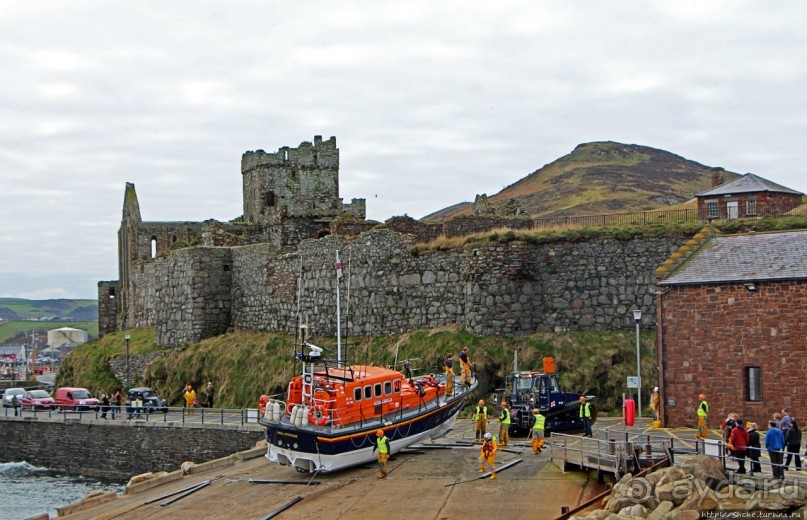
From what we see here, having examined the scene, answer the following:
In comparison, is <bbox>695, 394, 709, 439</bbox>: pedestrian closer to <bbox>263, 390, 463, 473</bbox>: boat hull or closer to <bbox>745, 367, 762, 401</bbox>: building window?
<bbox>745, 367, 762, 401</bbox>: building window

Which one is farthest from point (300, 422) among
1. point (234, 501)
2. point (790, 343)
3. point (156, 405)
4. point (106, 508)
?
point (156, 405)

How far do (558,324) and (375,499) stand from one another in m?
14.9

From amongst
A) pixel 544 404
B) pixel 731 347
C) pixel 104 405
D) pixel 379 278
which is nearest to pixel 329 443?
pixel 544 404

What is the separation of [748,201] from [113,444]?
995 inches

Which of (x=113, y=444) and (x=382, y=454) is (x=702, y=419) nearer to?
(x=382, y=454)

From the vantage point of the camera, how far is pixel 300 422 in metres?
26.2

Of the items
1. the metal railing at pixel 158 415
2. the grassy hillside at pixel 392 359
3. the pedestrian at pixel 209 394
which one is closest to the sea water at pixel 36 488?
the metal railing at pixel 158 415

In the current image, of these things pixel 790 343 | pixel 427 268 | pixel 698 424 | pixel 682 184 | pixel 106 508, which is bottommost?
pixel 106 508

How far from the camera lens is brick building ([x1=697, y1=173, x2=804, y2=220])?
3744 centimetres

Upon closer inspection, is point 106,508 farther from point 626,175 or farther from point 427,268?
point 626,175

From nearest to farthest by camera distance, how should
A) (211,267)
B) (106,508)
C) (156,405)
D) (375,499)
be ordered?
(375,499) → (106,508) → (156,405) → (211,267)

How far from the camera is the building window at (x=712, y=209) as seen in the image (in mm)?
37781

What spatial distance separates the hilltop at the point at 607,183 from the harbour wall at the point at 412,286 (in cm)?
1527

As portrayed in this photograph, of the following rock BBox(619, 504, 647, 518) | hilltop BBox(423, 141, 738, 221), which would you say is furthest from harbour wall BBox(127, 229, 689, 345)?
rock BBox(619, 504, 647, 518)
